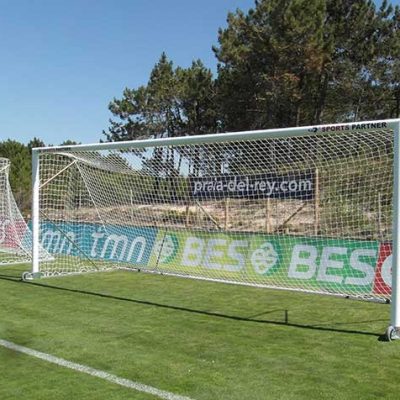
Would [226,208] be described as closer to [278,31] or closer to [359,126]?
[359,126]

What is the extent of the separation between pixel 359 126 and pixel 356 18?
77.2 ft

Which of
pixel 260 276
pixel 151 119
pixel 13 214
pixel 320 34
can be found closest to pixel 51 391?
pixel 260 276

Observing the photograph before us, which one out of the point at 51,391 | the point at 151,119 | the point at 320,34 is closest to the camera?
the point at 51,391

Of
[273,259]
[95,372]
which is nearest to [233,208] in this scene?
[273,259]

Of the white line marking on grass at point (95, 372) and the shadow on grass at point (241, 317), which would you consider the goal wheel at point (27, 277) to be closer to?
the shadow on grass at point (241, 317)

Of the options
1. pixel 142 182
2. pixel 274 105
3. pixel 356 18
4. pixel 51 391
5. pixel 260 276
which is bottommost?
pixel 51 391

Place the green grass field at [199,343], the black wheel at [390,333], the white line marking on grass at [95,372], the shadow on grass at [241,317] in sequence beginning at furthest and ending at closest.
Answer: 1. the shadow on grass at [241,317]
2. the black wheel at [390,333]
3. the green grass field at [199,343]
4. the white line marking on grass at [95,372]

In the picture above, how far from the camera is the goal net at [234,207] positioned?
343 inches

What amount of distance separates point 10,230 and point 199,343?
916 centimetres

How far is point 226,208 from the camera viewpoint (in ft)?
38.5

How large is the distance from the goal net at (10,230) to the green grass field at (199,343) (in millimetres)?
4077

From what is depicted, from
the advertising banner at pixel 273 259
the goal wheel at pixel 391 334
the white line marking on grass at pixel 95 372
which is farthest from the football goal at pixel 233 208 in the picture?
the white line marking on grass at pixel 95 372

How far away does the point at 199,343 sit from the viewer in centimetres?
592

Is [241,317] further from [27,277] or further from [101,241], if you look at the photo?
[101,241]
